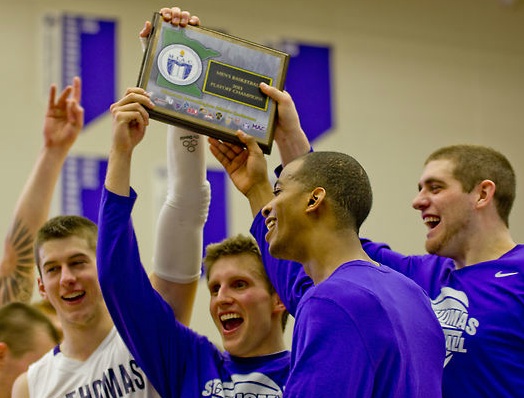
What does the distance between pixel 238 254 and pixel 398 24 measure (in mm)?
5490

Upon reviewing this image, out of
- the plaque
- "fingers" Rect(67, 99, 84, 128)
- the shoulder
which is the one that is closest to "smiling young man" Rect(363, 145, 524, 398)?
the plaque

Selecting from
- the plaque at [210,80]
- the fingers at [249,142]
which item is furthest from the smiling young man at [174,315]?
the fingers at [249,142]

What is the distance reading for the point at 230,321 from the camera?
3.35 meters

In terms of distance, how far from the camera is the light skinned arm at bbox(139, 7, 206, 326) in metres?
3.35

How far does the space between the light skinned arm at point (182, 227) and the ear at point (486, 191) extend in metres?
1.04

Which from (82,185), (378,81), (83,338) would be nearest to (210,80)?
(83,338)

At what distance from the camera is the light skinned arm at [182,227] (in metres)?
3.35

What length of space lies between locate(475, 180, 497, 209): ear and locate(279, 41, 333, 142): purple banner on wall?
430cm

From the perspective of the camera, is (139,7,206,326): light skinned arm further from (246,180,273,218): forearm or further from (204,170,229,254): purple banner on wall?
(204,170,229,254): purple banner on wall

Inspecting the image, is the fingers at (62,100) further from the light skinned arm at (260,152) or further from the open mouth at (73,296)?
the light skinned arm at (260,152)

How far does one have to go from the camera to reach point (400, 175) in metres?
8.03

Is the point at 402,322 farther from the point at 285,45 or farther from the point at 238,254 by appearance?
the point at 285,45

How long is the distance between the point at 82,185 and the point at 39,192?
221 cm

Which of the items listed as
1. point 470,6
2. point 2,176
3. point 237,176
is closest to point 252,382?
point 237,176
